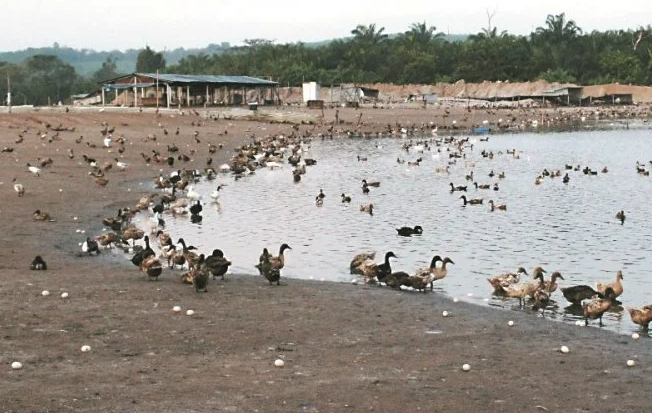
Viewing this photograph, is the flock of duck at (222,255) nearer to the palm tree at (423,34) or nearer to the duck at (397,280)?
the duck at (397,280)

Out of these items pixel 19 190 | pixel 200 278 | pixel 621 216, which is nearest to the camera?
pixel 200 278

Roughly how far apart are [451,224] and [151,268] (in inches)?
585

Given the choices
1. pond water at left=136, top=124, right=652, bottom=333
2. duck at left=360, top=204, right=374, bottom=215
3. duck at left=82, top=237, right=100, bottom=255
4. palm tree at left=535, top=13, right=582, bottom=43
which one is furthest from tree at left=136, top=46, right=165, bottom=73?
duck at left=82, top=237, right=100, bottom=255

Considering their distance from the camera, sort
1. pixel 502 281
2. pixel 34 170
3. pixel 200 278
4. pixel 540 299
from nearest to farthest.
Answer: pixel 540 299, pixel 200 278, pixel 502 281, pixel 34 170

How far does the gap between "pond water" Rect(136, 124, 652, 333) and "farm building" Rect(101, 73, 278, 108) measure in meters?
37.7

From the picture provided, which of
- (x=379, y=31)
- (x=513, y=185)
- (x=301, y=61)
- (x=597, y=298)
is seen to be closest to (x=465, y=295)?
(x=597, y=298)

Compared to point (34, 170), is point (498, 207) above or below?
below

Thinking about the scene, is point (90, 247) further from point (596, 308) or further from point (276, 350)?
point (596, 308)

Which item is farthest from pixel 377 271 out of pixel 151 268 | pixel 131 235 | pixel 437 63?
pixel 437 63

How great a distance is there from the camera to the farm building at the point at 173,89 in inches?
3607

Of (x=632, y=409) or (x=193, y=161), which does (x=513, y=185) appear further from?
(x=632, y=409)

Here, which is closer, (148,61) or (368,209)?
(368,209)

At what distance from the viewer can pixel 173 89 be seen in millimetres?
99438

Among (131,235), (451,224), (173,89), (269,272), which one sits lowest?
(451,224)
